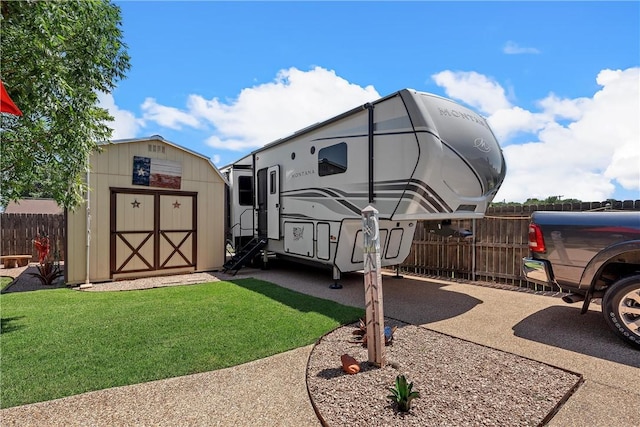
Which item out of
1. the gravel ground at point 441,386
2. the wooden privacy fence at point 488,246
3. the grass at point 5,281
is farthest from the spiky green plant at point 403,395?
the grass at point 5,281

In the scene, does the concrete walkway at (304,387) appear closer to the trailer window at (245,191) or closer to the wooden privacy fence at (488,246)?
the wooden privacy fence at (488,246)

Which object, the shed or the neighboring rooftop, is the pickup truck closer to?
the shed

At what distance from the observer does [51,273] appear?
8.31 meters

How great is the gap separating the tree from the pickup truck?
6.08 metres

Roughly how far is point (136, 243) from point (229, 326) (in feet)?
16.9

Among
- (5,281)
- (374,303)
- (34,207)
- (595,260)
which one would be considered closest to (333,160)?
(374,303)

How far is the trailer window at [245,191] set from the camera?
37.5 ft

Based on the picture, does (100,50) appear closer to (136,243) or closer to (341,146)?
(341,146)

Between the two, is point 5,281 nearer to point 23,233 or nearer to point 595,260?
point 23,233

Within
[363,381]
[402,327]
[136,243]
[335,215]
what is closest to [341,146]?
[335,215]

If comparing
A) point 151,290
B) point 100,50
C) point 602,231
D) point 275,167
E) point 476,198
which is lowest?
point 151,290

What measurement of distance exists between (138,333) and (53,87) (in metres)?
3.09

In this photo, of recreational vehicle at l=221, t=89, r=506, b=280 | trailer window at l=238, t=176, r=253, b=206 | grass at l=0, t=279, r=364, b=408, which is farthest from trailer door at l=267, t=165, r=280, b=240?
grass at l=0, t=279, r=364, b=408

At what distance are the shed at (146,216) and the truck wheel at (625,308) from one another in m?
8.61
